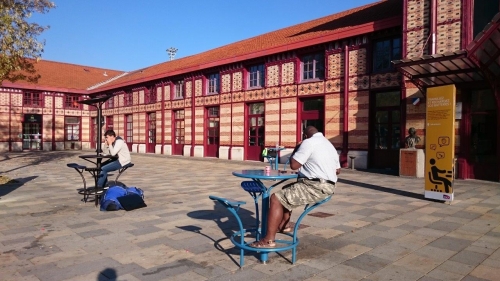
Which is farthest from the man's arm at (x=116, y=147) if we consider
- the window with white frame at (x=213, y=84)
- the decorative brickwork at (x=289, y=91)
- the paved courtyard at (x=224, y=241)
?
the window with white frame at (x=213, y=84)

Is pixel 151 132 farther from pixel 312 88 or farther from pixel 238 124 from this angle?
pixel 312 88

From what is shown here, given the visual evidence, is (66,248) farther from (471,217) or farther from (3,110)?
(3,110)

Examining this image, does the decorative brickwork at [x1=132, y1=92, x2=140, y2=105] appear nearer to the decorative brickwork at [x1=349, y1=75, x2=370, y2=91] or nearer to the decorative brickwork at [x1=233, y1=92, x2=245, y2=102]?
the decorative brickwork at [x1=233, y1=92, x2=245, y2=102]

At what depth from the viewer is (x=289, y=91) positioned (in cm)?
1742

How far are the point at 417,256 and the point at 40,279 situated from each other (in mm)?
3977

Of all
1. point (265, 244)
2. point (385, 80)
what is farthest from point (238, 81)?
point (265, 244)

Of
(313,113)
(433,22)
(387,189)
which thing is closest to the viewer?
(387,189)

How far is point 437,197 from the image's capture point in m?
7.54

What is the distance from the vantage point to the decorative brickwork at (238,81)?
19891 mm

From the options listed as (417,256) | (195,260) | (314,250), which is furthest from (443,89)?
(195,260)

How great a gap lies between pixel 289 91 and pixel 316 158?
535 inches

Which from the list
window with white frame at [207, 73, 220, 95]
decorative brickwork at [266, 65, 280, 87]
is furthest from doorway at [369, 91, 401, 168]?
window with white frame at [207, 73, 220, 95]

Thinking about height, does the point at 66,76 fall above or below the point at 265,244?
above

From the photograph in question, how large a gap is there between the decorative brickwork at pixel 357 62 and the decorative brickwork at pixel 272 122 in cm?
423
